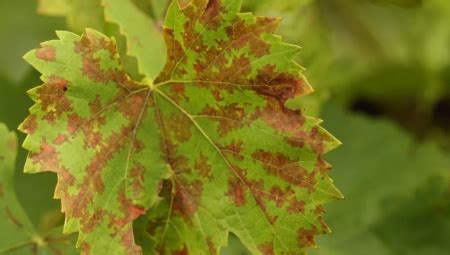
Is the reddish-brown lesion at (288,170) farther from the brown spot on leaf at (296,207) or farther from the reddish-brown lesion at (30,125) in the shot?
the reddish-brown lesion at (30,125)

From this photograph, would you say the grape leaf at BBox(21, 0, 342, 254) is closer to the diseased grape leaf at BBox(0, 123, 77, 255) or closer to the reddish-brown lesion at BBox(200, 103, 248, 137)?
the reddish-brown lesion at BBox(200, 103, 248, 137)

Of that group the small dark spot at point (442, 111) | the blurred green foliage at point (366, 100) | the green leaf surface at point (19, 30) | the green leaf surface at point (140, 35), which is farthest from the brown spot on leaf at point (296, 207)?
the small dark spot at point (442, 111)

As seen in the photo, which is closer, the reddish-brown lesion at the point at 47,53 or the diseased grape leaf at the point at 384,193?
the reddish-brown lesion at the point at 47,53

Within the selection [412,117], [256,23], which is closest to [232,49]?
[256,23]

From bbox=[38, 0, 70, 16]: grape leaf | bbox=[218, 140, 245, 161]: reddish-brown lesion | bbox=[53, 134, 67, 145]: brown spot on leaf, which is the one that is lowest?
bbox=[53, 134, 67, 145]: brown spot on leaf

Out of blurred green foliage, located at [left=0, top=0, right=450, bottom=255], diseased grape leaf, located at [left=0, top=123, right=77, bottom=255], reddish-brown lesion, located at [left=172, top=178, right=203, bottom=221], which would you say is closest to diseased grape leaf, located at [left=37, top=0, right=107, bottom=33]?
blurred green foliage, located at [left=0, top=0, right=450, bottom=255]

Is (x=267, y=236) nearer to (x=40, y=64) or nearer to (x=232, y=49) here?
(x=232, y=49)

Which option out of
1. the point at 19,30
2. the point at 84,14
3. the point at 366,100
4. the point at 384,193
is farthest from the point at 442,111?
the point at 84,14
